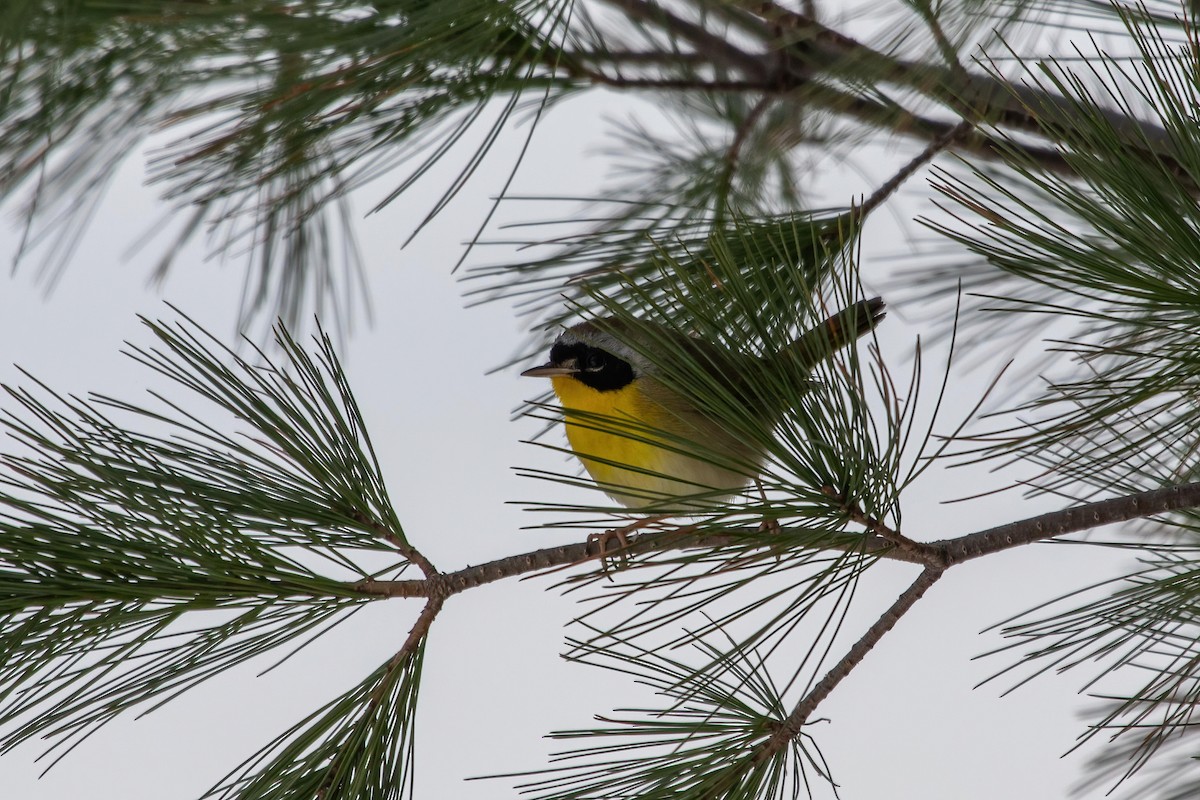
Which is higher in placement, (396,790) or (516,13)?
(516,13)

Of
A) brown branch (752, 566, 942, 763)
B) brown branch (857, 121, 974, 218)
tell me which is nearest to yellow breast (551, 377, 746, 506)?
brown branch (857, 121, 974, 218)

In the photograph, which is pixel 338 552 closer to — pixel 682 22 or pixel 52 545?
pixel 52 545

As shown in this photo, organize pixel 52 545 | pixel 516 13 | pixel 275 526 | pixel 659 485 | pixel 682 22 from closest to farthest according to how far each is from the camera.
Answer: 1. pixel 52 545
2. pixel 275 526
3. pixel 516 13
4. pixel 659 485
5. pixel 682 22

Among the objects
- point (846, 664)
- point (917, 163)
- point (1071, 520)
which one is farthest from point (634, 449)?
point (1071, 520)

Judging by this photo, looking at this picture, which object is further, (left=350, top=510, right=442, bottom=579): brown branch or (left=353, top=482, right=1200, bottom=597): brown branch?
(left=350, top=510, right=442, bottom=579): brown branch

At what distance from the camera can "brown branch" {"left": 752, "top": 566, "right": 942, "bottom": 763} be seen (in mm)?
1128

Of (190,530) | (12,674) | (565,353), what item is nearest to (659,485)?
(565,353)

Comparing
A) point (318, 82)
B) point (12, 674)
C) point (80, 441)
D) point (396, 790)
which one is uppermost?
point (318, 82)

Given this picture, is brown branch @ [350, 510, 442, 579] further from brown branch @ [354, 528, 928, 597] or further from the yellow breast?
the yellow breast

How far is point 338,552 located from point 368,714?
176 millimetres

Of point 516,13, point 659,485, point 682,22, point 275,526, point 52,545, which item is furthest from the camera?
point 682,22

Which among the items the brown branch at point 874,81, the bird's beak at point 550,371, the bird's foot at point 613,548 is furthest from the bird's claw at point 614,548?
the brown branch at point 874,81

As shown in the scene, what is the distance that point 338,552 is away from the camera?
1.26 m

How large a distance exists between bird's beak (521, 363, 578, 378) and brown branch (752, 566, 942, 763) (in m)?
0.83
